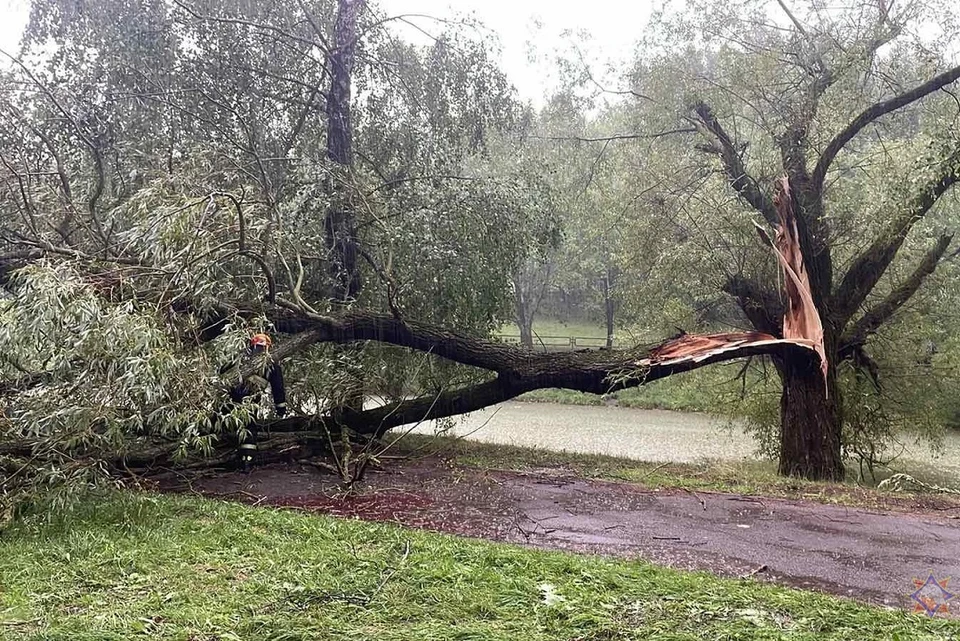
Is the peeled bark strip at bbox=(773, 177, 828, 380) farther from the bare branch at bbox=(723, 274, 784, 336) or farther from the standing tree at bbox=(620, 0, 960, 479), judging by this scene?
the bare branch at bbox=(723, 274, 784, 336)

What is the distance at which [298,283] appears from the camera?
24.6ft

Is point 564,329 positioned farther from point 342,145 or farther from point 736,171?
point 342,145

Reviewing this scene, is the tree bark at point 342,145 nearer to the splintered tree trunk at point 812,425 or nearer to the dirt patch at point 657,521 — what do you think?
the dirt patch at point 657,521

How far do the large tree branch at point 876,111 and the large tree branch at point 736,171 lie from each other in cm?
66

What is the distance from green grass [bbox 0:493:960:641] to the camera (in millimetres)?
3174

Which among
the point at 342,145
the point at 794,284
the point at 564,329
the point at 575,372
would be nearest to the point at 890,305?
the point at 794,284

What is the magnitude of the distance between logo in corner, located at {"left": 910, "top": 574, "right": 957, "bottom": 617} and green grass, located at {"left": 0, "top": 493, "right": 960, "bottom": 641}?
30 centimetres

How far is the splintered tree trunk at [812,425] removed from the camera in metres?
8.96

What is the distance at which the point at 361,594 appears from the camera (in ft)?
11.8

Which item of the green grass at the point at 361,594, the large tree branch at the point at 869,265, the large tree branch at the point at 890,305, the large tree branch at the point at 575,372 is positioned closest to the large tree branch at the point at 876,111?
the large tree branch at the point at 869,265

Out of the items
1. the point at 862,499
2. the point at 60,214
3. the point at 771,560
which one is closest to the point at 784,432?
the point at 862,499

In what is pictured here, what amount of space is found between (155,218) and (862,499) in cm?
661

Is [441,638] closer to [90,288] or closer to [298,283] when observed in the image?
[90,288]

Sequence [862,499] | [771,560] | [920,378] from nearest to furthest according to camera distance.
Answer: [771,560], [862,499], [920,378]
